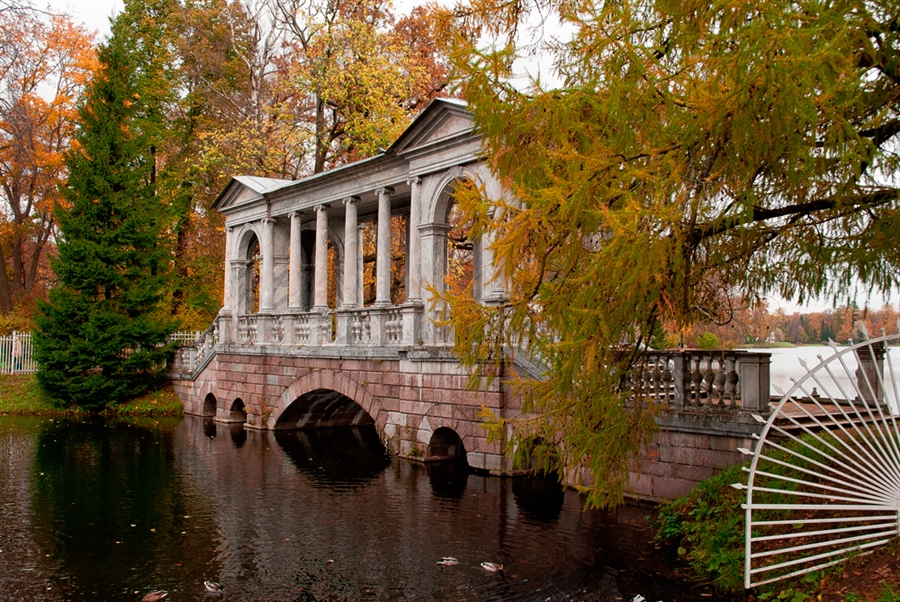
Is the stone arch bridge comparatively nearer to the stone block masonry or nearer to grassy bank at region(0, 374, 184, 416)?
the stone block masonry

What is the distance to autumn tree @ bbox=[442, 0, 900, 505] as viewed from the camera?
16.5ft

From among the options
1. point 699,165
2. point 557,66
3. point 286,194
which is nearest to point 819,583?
point 699,165

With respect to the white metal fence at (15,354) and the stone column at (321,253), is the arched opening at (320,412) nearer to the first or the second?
the stone column at (321,253)

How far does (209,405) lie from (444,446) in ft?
34.3

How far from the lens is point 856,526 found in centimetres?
647

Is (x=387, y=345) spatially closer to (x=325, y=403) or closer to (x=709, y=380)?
(x=325, y=403)

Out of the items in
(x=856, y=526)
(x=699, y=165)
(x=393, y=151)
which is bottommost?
(x=856, y=526)

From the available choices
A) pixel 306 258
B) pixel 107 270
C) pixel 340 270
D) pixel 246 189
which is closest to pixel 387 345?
pixel 340 270

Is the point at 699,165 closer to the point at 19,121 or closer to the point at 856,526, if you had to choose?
the point at 856,526

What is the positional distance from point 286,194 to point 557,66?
40.3 feet

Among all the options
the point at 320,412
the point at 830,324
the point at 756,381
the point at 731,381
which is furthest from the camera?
the point at 320,412

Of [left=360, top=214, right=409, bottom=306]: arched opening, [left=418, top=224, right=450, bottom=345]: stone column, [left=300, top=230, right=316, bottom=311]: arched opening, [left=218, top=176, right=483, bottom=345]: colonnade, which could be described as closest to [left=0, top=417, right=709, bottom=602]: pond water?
[left=418, top=224, right=450, bottom=345]: stone column

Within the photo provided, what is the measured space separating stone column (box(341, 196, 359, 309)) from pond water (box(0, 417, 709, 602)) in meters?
3.32

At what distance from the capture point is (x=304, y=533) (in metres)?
9.52
